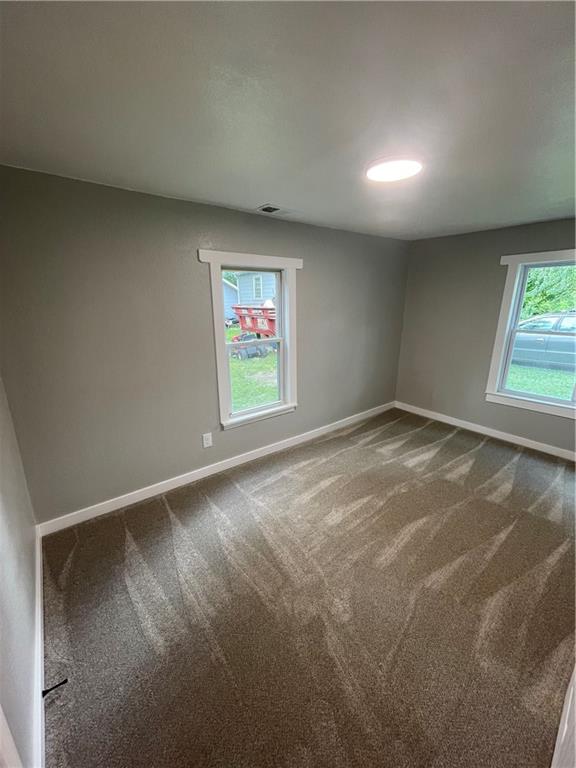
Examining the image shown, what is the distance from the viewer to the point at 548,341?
9.87 ft

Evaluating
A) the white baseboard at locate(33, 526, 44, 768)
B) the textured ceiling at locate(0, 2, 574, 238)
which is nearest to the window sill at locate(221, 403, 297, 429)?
the white baseboard at locate(33, 526, 44, 768)

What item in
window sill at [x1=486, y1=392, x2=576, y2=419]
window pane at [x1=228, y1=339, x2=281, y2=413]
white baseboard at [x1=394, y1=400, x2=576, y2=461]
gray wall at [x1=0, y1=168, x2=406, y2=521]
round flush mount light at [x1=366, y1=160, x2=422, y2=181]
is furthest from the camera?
white baseboard at [x1=394, y1=400, x2=576, y2=461]

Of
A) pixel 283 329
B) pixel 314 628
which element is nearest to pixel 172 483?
pixel 314 628

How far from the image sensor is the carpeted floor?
1.08 metres

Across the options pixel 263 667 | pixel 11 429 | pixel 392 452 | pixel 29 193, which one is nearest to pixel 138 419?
pixel 11 429

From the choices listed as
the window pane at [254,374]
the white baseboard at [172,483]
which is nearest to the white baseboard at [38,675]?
the white baseboard at [172,483]

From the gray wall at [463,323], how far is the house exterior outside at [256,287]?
213 cm

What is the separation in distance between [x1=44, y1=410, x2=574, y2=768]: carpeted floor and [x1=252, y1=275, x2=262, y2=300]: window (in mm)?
1762

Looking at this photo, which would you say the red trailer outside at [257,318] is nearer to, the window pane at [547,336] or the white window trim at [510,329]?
the white window trim at [510,329]

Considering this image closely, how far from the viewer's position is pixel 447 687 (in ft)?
4.04

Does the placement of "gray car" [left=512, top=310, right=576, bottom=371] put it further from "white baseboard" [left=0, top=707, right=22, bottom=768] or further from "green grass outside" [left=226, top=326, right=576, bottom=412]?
"white baseboard" [left=0, top=707, right=22, bottom=768]

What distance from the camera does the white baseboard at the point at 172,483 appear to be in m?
2.07

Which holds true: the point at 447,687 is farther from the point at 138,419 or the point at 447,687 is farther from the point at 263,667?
the point at 138,419

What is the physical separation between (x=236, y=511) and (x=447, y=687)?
4.93 feet
